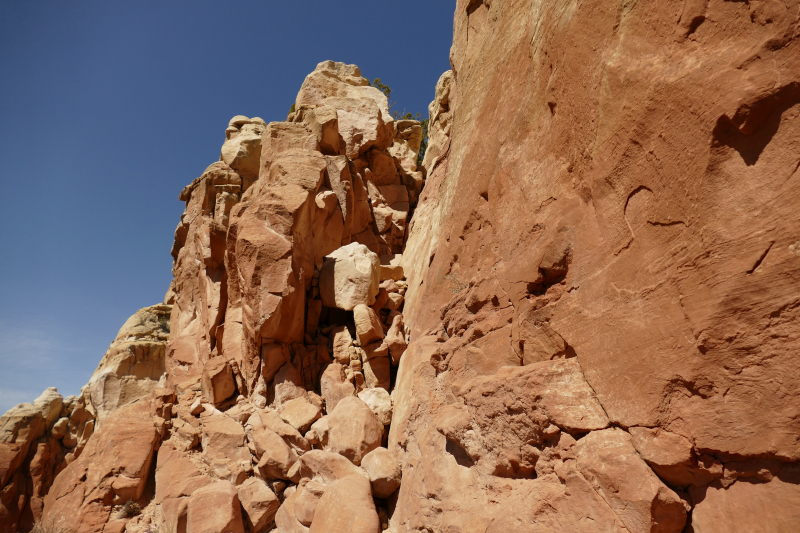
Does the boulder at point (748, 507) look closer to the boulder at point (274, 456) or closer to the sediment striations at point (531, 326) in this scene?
the sediment striations at point (531, 326)

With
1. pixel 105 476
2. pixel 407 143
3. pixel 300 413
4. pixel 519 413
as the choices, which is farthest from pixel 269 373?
pixel 407 143

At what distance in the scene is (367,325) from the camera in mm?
9320

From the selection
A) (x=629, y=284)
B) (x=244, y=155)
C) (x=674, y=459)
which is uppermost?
(x=244, y=155)

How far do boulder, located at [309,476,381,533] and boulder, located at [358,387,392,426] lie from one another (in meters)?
1.58

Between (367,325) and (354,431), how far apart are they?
2.46 m

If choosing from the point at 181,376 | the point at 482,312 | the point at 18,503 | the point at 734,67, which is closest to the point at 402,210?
the point at 181,376

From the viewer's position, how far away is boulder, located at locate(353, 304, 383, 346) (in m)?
9.30

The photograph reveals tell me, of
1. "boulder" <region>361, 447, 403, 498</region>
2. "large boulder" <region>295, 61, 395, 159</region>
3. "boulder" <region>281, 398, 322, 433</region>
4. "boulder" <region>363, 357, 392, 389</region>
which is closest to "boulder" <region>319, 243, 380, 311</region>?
"boulder" <region>363, 357, 392, 389</region>

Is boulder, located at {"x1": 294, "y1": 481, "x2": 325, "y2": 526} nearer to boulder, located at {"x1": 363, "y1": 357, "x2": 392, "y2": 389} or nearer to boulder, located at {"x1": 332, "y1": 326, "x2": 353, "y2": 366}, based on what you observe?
boulder, located at {"x1": 363, "y1": 357, "x2": 392, "y2": 389}

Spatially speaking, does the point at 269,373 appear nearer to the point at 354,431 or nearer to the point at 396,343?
the point at 396,343

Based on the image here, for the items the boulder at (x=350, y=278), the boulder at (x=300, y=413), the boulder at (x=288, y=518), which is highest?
the boulder at (x=350, y=278)

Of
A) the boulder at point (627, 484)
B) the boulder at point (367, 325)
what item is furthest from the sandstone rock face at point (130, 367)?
the boulder at point (627, 484)

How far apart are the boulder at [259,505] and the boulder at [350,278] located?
12.9 ft

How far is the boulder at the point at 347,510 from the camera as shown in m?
5.88
